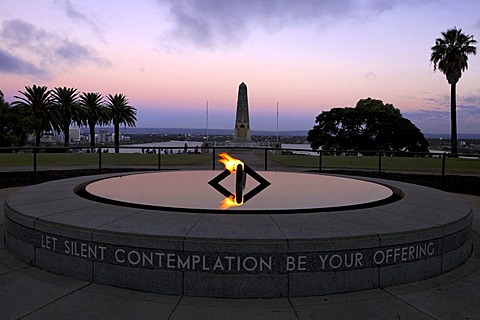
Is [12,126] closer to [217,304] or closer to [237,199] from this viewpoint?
[237,199]

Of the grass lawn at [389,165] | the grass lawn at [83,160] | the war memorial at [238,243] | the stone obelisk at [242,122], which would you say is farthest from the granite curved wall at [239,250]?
the stone obelisk at [242,122]

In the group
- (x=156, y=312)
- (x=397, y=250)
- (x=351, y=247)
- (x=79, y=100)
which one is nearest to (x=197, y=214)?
(x=156, y=312)

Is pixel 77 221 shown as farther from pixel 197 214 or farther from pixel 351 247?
pixel 351 247

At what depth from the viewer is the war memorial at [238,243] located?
405 centimetres

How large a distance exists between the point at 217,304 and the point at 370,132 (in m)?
56.4

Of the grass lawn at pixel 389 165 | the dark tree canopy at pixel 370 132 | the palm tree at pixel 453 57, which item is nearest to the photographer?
the grass lawn at pixel 389 165

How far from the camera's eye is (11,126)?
47938mm

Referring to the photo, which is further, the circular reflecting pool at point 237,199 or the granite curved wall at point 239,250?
the circular reflecting pool at point 237,199

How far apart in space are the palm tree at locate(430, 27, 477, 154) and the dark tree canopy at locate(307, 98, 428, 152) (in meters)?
12.8

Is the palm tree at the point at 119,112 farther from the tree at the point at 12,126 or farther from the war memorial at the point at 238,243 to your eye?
the war memorial at the point at 238,243

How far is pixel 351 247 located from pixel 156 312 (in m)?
2.10

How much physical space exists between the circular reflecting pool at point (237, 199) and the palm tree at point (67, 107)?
163 feet

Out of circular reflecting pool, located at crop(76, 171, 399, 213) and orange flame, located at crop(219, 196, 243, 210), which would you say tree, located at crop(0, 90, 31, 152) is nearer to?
circular reflecting pool, located at crop(76, 171, 399, 213)

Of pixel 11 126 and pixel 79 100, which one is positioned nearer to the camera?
pixel 11 126
